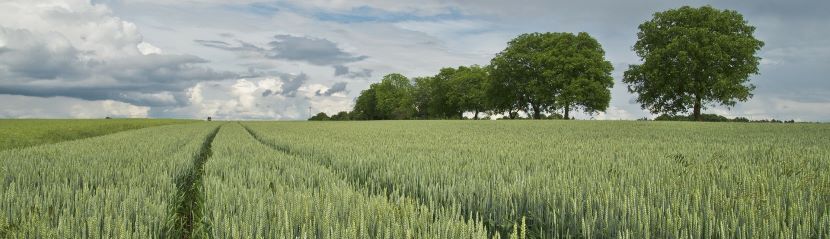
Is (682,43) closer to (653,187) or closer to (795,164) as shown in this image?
(795,164)

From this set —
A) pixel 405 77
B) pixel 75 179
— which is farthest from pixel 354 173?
pixel 405 77

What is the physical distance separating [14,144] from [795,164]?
77.2ft

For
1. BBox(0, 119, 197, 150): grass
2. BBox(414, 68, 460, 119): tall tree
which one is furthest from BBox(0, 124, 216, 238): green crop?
BBox(414, 68, 460, 119): tall tree

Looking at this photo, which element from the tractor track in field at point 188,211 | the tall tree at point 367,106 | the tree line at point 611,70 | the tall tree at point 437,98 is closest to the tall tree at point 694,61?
the tree line at point 611,70

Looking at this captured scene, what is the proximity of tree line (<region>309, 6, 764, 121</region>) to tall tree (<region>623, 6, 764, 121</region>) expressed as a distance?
0.08m

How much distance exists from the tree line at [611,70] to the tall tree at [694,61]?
0.25 feet

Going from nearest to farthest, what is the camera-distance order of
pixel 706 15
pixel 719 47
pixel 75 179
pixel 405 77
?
pixel 75 179 < pixel 719 47 < pixel 706 15 < pixel 405 77

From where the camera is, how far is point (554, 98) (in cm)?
5938

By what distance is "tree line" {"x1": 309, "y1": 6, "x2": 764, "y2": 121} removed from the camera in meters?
44.7

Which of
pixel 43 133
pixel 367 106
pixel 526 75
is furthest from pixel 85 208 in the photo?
pixel 367 106

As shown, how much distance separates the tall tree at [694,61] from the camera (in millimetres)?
44250

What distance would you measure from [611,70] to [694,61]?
16.8 metres

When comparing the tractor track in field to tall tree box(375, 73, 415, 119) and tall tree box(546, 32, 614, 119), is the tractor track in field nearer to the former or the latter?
tall tree box(546, 32, 614, 119)

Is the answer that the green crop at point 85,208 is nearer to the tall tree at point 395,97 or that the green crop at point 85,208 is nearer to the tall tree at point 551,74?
the tall tree at point 551,74
